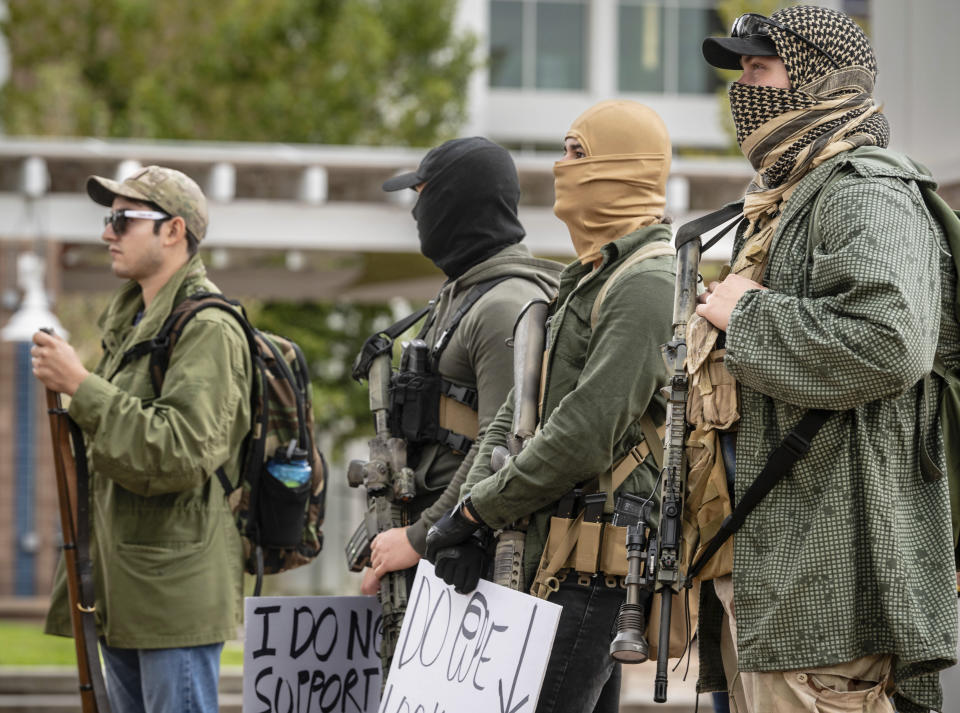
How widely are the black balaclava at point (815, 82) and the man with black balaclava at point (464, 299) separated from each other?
130 centimetres

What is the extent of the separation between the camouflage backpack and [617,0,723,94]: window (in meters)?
33.0

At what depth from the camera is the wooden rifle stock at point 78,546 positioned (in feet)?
15.3

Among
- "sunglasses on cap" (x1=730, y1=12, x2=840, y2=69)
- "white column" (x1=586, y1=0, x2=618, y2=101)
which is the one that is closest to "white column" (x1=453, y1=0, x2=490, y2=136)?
"white column" (x1=586, y1=0, x2=618, y2=101)

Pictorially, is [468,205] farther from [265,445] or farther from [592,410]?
[592,410]

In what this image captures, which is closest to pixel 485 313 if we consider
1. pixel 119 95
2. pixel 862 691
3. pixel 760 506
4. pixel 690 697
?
pixel 760 506

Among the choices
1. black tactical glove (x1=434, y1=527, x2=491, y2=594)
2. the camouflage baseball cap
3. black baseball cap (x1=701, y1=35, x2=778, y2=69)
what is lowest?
black tactical glove (x1=434, y1=527, x2=491, y2=594)

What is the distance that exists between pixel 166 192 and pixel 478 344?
1.41 metres

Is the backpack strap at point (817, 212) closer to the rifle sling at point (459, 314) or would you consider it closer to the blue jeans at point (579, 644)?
the blue jeans at point (579, 644)

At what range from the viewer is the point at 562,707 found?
12.2 feet

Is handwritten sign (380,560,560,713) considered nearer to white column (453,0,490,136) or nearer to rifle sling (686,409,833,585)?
rifle sling (686,409,833,585)

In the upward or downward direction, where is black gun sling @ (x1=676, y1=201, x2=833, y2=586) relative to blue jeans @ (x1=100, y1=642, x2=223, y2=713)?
upward

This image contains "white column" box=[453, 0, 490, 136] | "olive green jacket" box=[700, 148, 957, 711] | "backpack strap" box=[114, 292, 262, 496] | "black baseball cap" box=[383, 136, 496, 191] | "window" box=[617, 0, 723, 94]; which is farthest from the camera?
"window" box=[617, 0, 723, 94]

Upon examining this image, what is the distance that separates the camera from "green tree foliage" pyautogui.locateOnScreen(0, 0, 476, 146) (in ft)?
73.0

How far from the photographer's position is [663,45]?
37156mm
